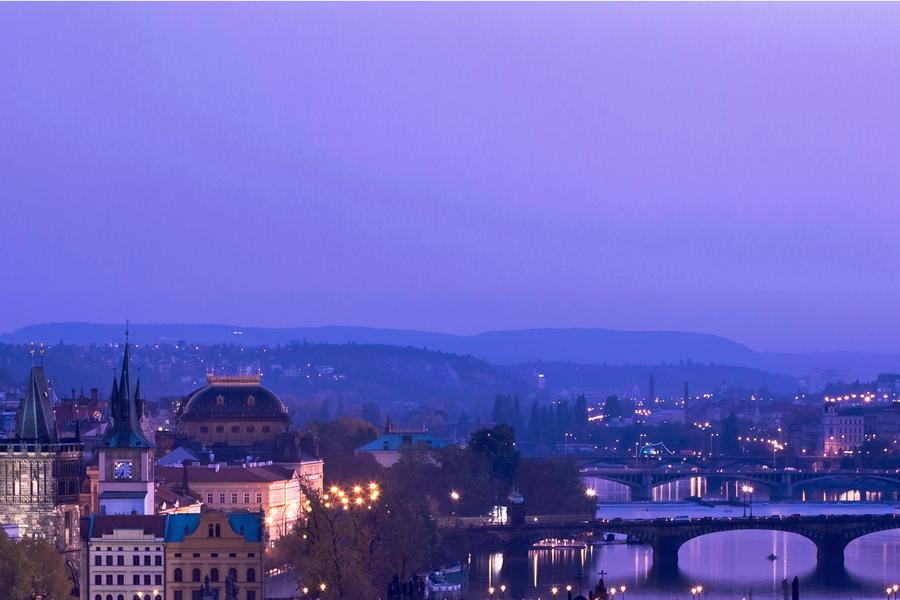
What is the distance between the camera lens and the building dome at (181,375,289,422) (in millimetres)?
135125

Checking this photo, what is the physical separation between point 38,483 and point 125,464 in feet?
10.7

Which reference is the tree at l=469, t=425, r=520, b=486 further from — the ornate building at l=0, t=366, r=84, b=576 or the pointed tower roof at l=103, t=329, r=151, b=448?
the ornate building at l=0, t=366, r=84, b=576

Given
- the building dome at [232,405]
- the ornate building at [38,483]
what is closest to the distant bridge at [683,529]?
the building dome at [232,405]

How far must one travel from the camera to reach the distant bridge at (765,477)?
173 metres

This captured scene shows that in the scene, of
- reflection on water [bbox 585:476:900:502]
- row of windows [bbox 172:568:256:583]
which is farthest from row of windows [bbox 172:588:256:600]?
reflection on water [bbox 585:476:900:502]

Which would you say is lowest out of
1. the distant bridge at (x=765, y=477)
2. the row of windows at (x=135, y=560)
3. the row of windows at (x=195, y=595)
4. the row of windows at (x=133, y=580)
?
the row of windows at (x=195, y=595)

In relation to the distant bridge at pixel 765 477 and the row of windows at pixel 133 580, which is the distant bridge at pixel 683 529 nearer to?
the row of windows at pixel 133 580

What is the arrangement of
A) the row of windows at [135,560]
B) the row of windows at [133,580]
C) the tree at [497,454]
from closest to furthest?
the row of windows at [133,580]
the row of windows at [135,560]
the tree at [497,454]

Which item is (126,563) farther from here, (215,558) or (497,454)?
(497,454)

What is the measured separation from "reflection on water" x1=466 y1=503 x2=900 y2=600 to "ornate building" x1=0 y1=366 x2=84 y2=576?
14.4 meters

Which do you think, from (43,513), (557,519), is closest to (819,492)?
(557,519)

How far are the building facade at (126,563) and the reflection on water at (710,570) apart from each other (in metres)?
13.8

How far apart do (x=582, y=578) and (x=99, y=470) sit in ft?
58.3

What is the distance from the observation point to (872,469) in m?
193
